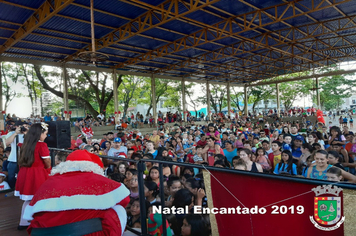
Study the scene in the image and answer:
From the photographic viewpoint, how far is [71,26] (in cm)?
1177

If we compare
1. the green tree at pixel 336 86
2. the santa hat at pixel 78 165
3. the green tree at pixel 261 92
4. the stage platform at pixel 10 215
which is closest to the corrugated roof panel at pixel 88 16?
the stage platform at pixel 10 215

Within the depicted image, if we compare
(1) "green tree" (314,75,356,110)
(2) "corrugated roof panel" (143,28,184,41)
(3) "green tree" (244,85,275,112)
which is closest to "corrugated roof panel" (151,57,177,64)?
(2) "corrugated roof panel" (143,28,184,41)

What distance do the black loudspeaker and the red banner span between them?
368 centimetres

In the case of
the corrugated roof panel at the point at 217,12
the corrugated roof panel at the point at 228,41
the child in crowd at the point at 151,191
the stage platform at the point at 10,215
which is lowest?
the stage platform at the point at 10,215

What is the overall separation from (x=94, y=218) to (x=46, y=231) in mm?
306

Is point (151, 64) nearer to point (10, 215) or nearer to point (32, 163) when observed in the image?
point (10, 215)

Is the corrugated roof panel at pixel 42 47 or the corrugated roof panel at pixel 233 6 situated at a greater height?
the corrugated roof panel at pixel 233 6

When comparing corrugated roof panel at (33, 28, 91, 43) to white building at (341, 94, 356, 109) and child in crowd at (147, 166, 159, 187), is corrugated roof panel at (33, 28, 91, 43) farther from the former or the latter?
white building at (341, 94, 356, 109)

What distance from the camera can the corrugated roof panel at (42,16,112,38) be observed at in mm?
11109

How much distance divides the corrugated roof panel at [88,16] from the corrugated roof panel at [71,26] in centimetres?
55

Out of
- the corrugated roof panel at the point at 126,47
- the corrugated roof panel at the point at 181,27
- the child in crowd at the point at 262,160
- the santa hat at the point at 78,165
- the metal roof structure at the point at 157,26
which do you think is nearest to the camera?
the santa hat at the point at 78,165

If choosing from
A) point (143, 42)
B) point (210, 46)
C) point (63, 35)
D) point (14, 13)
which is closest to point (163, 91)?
point (210, 46)

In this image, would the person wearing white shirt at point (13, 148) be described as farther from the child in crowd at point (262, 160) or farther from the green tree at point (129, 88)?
the green tree at point (129, 88)

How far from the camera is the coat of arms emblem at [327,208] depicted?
47.9 inches
